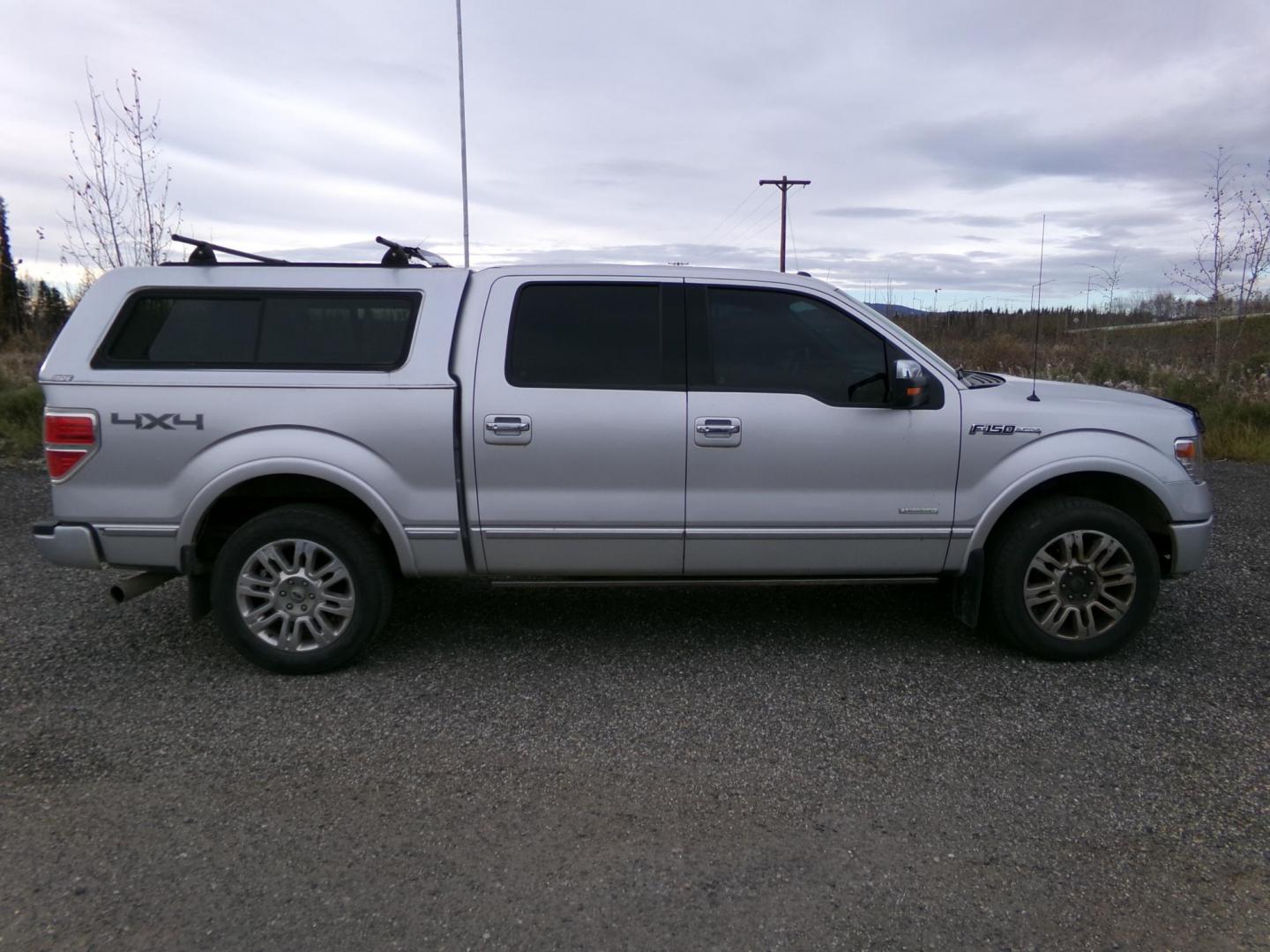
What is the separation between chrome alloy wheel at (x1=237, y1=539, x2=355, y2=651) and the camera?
15.2 feet

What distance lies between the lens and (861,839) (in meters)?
3.23

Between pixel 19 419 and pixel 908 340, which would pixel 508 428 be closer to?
pixel 908 340

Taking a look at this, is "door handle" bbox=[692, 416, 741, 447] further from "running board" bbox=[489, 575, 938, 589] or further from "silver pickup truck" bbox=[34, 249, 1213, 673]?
"running board" bbox=[489, 575, 938, 589]

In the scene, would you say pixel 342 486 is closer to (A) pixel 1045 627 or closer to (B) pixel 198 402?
(B) pixel 198 402

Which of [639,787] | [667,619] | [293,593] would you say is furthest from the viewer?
[667,619]

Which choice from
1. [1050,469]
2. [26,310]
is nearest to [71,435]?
[1050,469]

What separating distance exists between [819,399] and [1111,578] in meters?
1.72

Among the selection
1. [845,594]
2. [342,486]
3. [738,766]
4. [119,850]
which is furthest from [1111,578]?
[119,850]

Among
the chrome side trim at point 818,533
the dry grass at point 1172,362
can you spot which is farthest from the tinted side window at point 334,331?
the dry grass at point 1172,362

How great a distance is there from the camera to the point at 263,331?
4.62 metres

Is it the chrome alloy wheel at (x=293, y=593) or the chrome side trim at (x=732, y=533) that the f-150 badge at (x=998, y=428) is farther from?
the chrome alloy wheel at (x=293, y=593)

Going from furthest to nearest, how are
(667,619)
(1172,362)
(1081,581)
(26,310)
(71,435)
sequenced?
1. (26,310)
2. (1172,362)
3. (667,619)
4. (1081,581)
5. (71,435)

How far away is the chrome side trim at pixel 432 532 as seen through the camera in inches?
182

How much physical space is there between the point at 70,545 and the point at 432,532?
171 centimetres
